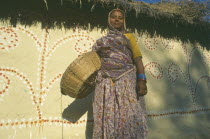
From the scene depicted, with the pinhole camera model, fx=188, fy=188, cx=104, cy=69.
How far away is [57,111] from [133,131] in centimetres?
122

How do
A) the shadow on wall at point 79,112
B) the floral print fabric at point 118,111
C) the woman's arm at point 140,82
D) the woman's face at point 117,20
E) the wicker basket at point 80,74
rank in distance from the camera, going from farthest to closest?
the shadow on wall at point 79,112 → the woman's face at point 117,20 → the woman's arm at point 140,82 → the wicker basket at point 80,74 → the floral print fabric at point 118,111

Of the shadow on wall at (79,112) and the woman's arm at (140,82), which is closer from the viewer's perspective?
the woman's arm at (140,82)

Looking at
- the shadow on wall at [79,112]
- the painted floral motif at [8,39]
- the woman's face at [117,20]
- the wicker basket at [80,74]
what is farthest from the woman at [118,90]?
the painted floral motif at [8,39]

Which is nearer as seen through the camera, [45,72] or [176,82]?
[45,72]

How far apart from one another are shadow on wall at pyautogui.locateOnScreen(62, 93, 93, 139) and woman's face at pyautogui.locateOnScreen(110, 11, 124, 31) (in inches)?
47.9

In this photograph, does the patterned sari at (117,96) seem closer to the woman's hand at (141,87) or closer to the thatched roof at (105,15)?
the woman's hand at (141,87)

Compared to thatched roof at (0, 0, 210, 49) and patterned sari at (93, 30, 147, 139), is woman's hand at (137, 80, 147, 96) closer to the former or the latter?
patterned sari at (93, 30, 147, 139)

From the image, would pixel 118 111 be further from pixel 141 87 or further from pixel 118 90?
pixel 141 87

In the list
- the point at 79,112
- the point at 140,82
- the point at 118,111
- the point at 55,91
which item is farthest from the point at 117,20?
the point at 79,112

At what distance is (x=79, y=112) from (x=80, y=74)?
97 cm

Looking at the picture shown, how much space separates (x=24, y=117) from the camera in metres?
2.52

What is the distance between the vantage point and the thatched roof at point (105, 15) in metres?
2.79

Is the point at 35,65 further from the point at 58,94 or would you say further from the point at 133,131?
the point at 133,131

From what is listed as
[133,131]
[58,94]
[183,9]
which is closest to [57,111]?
[58,94]
